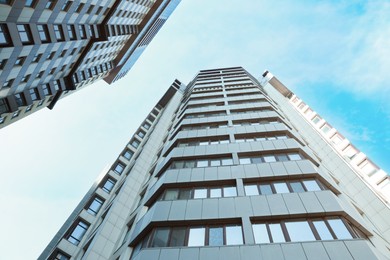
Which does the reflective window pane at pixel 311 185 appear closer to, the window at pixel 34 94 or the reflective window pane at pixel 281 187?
the reflective window pane at pixel 281 187

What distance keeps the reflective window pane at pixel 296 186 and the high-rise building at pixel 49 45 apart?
24.5 m

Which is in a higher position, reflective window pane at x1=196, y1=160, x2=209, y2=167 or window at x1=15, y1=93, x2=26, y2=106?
reflective window pane at x1=196, y1=160, x2=209, y2=167

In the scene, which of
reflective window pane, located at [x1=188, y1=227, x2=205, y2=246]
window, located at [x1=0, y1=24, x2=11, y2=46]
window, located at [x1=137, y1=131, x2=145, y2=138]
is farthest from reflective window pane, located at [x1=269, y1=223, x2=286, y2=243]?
window, located at [x1=137, y1=131, x2=145, y2=138]

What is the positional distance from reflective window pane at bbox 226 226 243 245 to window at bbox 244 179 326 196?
9.28 feet

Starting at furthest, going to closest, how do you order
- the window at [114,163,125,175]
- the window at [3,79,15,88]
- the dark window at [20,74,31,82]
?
the window at [114,163,125,175]
the dark window at [20,74,31,82]
the window at [3,79,15,88]

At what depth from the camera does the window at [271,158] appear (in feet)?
59.0

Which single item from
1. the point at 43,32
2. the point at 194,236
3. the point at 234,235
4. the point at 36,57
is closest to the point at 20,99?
the point at 36,57

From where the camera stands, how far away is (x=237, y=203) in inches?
529

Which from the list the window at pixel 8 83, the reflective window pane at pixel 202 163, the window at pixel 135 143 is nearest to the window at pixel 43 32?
the window at pixel 8 83

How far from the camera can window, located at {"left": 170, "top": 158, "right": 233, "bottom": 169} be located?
1836cm

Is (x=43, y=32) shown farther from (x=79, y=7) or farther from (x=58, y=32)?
(x=79, y=7)

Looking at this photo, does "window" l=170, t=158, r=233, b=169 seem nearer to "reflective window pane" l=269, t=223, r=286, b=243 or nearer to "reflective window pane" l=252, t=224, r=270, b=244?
"reflective window pane" l=252, t=224, r=270, b=244

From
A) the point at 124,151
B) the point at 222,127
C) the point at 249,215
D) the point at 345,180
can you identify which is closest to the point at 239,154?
the point at 222,127

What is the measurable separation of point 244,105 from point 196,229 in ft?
61.1
